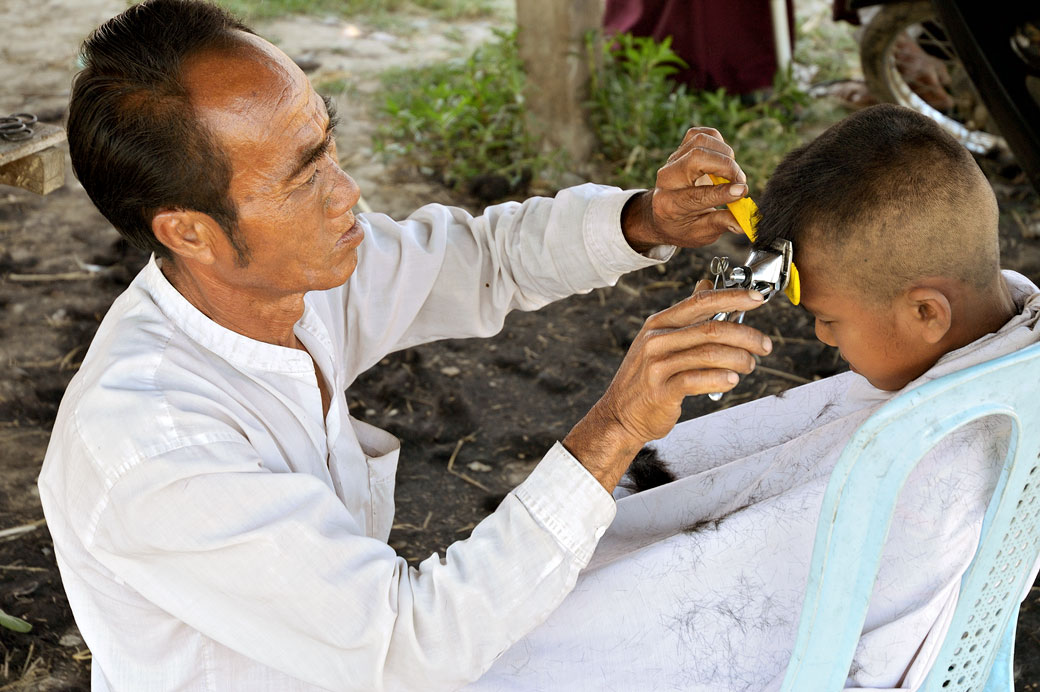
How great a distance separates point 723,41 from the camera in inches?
197

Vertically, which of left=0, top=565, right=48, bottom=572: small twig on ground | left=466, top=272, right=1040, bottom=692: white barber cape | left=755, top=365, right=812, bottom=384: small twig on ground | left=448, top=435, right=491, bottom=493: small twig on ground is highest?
left=466, top=272, right=1040, bottom=692: white barber cape

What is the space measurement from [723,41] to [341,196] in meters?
3.85

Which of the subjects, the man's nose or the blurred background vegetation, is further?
the blurred background vegetation

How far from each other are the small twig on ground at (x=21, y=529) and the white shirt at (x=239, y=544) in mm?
1317

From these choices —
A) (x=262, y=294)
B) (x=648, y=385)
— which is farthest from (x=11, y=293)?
(x=648, y=385)

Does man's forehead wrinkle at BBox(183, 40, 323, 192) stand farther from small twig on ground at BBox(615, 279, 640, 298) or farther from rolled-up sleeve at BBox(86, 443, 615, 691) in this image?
small twig on ground at BBox(615, 279, 640, 298)

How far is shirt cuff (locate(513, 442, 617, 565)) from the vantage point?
4.44ft

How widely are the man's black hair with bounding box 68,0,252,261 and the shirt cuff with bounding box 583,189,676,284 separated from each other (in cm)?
66

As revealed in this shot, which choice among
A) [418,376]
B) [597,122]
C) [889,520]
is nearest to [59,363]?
[418,376]

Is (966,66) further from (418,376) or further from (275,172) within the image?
(275,172)

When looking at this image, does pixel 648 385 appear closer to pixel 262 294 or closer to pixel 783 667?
pixel 783 667

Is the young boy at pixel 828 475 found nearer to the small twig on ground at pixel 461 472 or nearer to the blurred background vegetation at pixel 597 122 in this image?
the small twig on ground at pixel 461 472

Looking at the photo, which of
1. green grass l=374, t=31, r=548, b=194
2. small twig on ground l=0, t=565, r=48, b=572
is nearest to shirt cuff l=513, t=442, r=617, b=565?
small twig on ground l=0, t=565, r=48, b=572

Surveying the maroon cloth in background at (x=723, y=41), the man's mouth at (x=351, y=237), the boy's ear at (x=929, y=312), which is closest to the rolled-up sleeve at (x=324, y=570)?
the man's mouth at (x=351, y=237)
